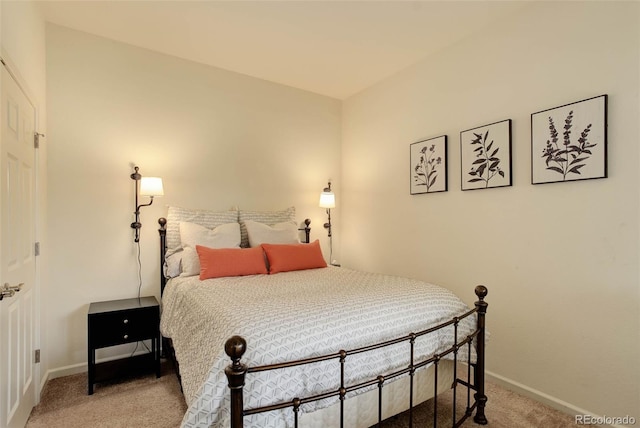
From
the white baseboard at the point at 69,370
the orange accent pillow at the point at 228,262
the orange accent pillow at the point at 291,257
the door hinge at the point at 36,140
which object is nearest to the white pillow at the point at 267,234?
the orange accent pillow at the point at 291,257

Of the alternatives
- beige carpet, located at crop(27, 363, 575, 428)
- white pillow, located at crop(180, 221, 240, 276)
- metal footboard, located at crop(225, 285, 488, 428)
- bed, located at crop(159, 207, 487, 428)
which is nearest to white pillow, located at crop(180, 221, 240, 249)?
white pillow, located at crop(180, 221, 240, 276)

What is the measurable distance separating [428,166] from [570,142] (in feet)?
3.84

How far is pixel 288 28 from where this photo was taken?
272cm

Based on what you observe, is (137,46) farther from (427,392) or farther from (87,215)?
(427,392)

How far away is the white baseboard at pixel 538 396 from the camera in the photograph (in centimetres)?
211

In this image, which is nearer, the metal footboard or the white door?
the metal footboard

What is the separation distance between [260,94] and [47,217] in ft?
7.58

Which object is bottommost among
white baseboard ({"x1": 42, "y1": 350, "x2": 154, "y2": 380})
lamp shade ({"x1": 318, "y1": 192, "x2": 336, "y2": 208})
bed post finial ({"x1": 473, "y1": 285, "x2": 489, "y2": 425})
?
white baseboard ({"x1": 42, "y1": 350, "x2": 154, "y2": 380})

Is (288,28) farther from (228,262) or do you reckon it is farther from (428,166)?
(228,262)

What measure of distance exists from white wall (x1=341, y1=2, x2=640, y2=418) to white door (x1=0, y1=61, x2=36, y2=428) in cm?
303

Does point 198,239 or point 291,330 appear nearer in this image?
point 291,330

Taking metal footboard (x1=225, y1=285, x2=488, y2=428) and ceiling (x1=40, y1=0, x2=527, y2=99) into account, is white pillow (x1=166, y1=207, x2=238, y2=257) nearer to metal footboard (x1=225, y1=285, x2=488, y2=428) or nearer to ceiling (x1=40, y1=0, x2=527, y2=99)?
ceiling (x1=40, y1=0, x2=527, y2=99)

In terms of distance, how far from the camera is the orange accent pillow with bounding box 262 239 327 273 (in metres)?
2.82
